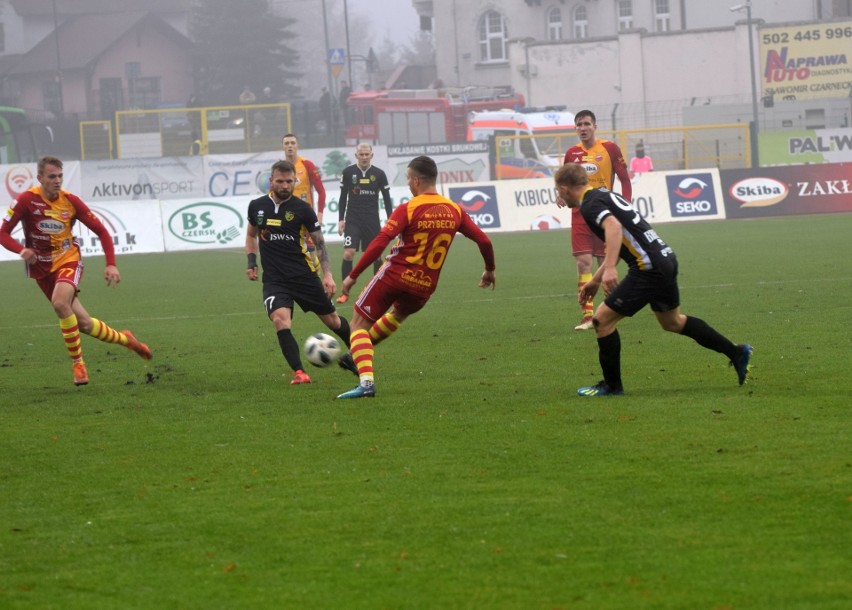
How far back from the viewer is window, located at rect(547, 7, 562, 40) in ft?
227

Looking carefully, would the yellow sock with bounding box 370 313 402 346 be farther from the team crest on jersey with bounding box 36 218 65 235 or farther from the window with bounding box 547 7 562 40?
the window with bounding box 547 7 562 40

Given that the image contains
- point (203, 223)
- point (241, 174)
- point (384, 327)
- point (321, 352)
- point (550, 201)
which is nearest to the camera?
point (384, 327)

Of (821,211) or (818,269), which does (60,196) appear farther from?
(821,211)

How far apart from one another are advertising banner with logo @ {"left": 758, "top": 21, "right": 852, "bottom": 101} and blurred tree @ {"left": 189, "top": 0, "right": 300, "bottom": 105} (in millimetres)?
33899

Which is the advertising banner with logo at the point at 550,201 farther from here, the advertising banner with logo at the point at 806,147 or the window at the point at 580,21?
the window at the point at 580,21

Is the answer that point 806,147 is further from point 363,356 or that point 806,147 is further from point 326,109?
point 363,356

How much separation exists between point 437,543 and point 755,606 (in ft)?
4.77

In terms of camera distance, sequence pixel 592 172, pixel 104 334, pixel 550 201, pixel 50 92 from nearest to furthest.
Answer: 1. pixel 104 334
2. pixel 592 172
3. pixel 550 201
4. pixel 50 92

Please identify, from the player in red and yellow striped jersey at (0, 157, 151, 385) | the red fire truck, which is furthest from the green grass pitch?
the red fire truck

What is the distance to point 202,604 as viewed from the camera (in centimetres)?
485

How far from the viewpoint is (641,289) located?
8.89 meters

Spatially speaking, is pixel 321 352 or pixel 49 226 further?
pixel 49 226

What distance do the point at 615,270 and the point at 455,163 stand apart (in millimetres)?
33929

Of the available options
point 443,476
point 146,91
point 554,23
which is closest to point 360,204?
point 443,476
